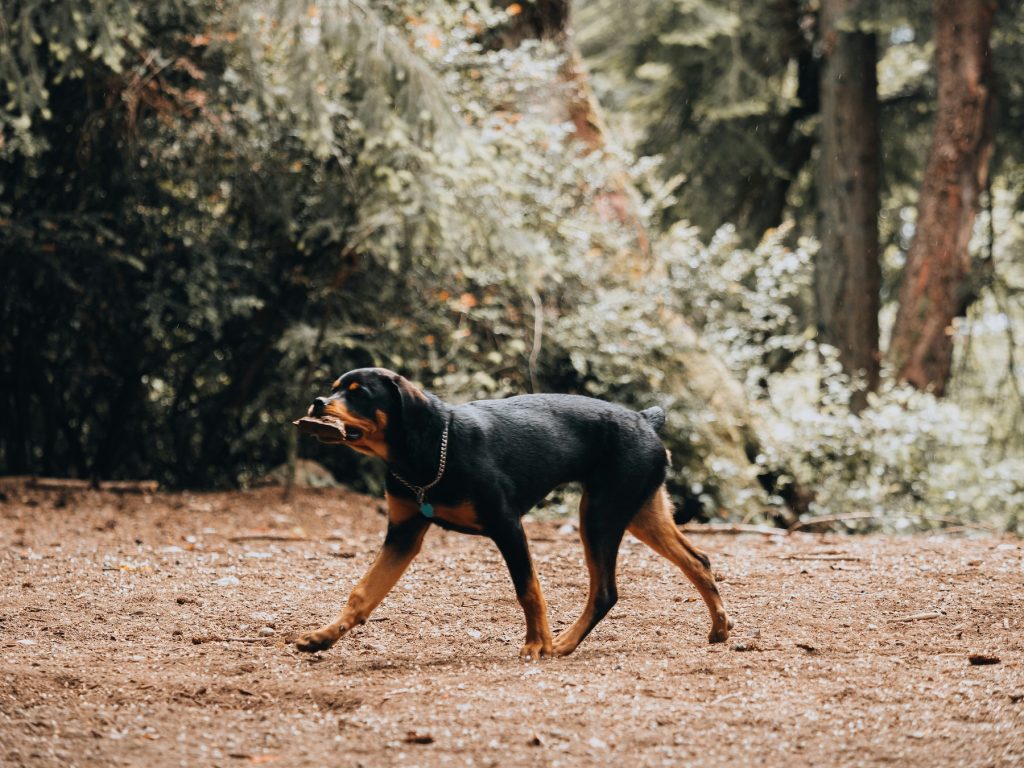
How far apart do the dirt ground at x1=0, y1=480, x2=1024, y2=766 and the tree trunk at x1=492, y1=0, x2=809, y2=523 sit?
9.20ft

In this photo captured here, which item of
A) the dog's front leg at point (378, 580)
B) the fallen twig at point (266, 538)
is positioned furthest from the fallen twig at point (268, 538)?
the dog's front leg at point (378, 580)

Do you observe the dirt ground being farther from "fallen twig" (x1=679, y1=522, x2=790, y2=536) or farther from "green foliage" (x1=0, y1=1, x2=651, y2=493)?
"green foliage" (x1=0, y1=1, x2=651, y2=493)

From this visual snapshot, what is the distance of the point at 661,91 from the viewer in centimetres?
1717

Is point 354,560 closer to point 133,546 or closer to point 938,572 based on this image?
point 133,546

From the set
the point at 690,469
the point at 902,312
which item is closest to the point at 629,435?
the point at 690,469

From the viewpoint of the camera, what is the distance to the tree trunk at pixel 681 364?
451 inches

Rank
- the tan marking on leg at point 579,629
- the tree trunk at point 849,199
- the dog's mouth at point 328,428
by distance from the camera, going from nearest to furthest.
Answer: the dog's mouth at point 328,428 → the tan marking on leg at point 579,629 → the tree trunk at point 849,199

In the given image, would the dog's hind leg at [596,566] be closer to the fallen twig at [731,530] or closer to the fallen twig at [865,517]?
the fallen twig at [731,530]

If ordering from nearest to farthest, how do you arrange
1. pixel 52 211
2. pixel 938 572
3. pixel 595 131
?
pixel 938 572 → pixel 52 211 → pixel 595 131

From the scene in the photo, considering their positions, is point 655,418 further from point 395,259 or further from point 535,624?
point 395,259

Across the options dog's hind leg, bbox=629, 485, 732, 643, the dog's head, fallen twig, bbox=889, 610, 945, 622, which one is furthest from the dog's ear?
fallen twig, bbox=889, 610, 945, 622

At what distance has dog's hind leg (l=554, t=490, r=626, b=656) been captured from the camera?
5281mm

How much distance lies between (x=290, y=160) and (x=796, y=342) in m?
5.58

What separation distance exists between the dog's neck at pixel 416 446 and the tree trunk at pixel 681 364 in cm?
655
